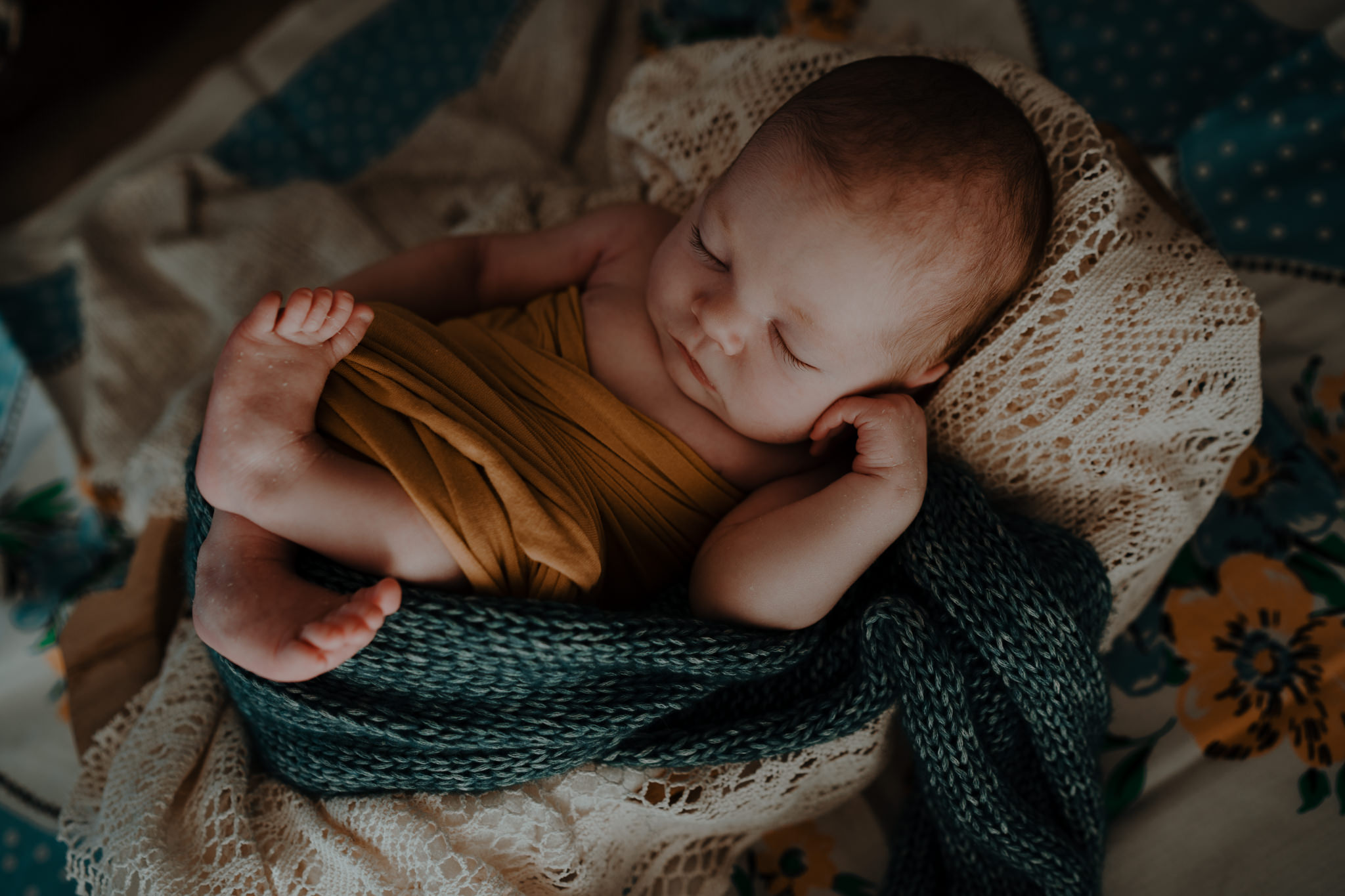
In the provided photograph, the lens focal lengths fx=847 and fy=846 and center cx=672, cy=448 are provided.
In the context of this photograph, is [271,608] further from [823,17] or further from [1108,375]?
[823,17]

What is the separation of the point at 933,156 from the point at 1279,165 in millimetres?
727

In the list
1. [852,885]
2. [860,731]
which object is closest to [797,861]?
[852,885]

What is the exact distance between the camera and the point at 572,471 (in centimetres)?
92

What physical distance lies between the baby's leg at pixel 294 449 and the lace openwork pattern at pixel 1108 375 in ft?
2.00

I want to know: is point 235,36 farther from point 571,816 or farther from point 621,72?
point 571,816

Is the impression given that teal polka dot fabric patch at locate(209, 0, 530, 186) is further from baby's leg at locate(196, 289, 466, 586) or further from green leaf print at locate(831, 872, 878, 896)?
green leaf print at locate(831, 872, 878, 896)

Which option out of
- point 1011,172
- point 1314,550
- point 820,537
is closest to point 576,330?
point 820,537

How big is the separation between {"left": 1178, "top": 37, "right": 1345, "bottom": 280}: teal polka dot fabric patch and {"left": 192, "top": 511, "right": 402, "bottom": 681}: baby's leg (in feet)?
4.01

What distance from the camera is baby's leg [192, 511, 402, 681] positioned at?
69 centimetres

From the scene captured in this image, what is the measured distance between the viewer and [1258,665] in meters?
1.00

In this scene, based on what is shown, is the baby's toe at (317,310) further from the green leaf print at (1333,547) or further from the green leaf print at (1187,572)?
the green leaf print at (1333,547)

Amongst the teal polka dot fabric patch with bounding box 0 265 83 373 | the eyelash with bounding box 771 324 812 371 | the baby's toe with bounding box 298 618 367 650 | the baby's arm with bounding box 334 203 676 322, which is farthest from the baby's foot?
the teal polka dot fabric patch with bounding box 0 265 83 373

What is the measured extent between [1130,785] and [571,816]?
652mm

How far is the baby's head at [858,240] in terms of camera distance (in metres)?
0.81
